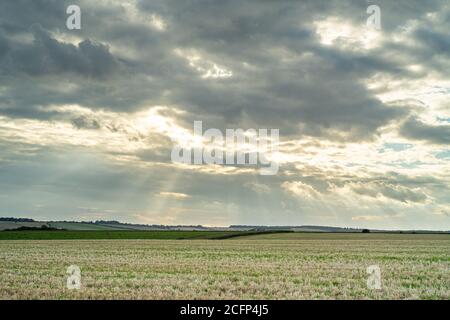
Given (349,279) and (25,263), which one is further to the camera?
(25,263)

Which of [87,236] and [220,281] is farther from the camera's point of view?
[87,236]

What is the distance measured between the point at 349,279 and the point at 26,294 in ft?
42.8

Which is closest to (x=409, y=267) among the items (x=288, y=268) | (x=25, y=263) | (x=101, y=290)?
(x=288, y=268)

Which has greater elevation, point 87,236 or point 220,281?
point 220,281

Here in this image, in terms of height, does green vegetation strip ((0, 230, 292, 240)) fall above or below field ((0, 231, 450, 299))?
below

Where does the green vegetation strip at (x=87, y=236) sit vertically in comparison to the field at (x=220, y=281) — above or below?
below

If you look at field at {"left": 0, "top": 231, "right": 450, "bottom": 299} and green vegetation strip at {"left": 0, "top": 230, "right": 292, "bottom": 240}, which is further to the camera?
green vegetation strip at {"left": 0, "top": 230, "right": 292, "bottom": 240}

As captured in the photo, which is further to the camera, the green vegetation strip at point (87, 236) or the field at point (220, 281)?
the green vegetation strip at point (87, 236)

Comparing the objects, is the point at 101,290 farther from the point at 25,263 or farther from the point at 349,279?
the point at 25,263
